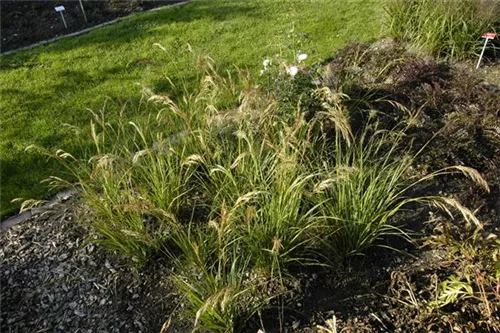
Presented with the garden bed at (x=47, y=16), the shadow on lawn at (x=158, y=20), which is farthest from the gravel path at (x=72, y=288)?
the garden bed at (x=47, y=16)

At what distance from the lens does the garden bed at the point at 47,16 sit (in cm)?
580

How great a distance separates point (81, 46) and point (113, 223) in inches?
143

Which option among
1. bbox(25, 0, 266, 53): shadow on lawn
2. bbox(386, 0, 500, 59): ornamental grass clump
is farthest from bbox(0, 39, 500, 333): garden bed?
bbox(25, 0, 266, 53): shadow on lawn

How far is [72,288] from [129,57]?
3357mm

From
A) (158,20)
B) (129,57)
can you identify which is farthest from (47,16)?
(129,57)

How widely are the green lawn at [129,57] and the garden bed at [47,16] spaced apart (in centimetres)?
40

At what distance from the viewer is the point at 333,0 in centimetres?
650

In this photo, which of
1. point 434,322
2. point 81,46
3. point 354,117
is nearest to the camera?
point 434,322

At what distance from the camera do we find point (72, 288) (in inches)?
103

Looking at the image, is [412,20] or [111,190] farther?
[412,20]

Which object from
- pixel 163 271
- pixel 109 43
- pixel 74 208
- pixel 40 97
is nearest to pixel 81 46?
pixel 109 43

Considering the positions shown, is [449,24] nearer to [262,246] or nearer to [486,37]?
[486,37]

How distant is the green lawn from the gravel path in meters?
0.62

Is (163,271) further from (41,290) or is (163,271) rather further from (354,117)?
(354,117)
